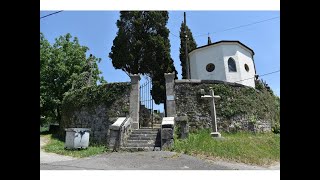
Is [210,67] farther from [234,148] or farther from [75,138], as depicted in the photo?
[75,138]

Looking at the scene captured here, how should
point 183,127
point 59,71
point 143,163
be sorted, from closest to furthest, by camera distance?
point 143,163 < point 183,127 < point 59,71

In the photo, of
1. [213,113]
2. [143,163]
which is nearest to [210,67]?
[213,113]

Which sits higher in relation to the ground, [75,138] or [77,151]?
[75,138]

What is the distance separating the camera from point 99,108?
1238cm

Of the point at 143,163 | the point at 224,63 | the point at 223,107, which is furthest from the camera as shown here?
the point at 224,63

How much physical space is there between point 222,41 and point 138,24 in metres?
6.10

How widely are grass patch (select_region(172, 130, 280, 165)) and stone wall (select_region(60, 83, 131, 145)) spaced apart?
3065mm

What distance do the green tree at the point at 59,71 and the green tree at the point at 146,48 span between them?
2.35m

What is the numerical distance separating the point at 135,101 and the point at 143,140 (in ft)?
7.41

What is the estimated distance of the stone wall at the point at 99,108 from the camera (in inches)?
472
